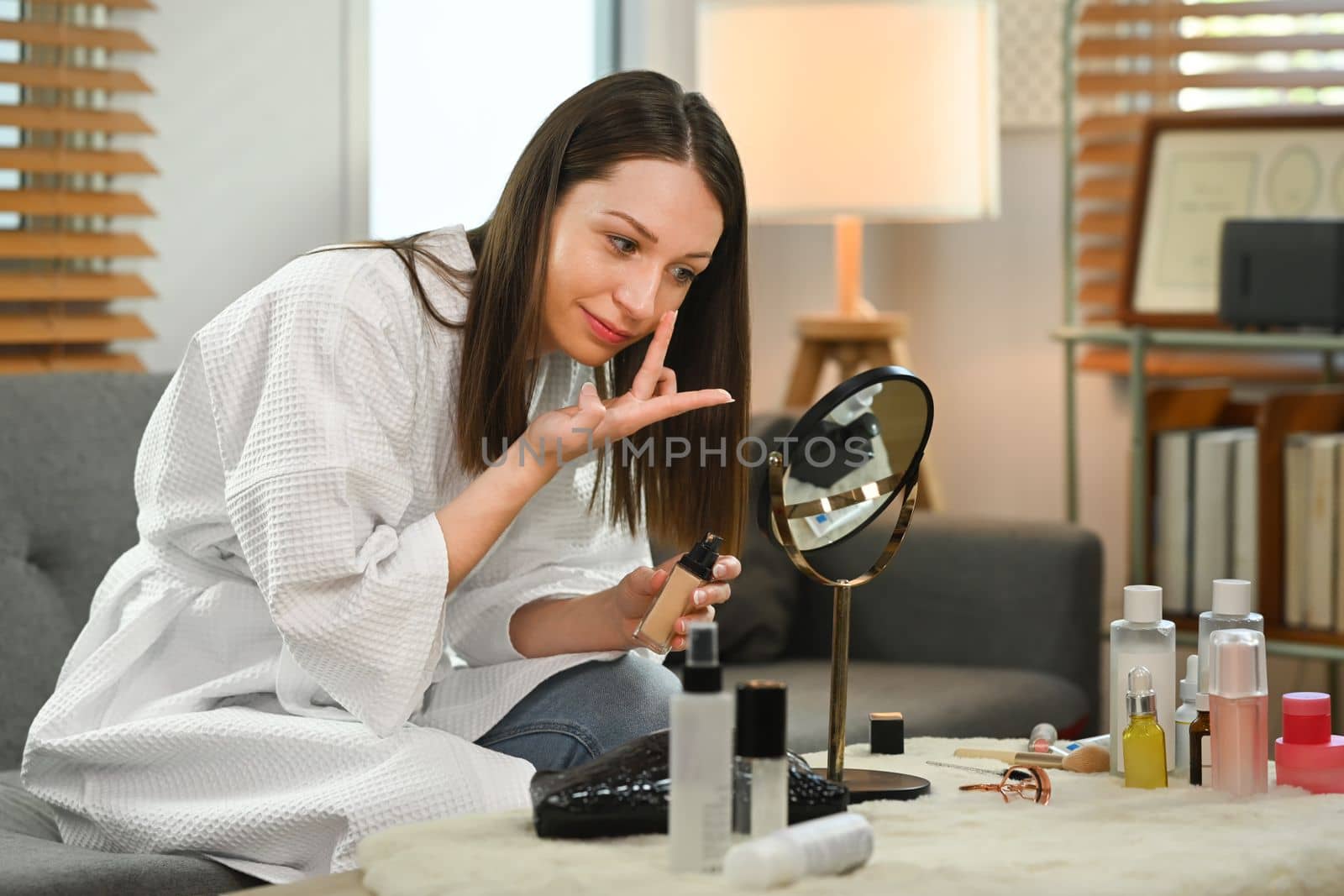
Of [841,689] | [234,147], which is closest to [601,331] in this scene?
[841,689]

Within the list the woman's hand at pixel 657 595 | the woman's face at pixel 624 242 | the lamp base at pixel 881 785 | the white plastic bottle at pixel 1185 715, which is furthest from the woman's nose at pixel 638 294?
the white plastic bottle at pixel 1185 715

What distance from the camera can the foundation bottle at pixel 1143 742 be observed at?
1.25 meters

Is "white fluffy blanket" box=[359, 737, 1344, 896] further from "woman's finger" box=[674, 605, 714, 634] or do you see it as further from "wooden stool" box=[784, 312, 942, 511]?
"wooden stool" box=[784, 312, 942, 511]

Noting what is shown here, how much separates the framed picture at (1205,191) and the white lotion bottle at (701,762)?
2.16 meters

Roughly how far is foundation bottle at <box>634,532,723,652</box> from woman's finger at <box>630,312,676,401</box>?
0.22 metres

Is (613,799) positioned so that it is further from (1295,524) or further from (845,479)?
(1295,524)


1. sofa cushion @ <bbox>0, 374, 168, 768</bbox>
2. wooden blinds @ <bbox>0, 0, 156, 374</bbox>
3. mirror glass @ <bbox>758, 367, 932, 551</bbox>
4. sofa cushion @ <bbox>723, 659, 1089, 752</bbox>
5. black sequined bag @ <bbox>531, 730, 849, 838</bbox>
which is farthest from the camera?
wooden blinds @ <bbox>0, 0, 156, 374</bbox>

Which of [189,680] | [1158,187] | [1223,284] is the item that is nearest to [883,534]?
[1223,284]

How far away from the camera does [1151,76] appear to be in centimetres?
318

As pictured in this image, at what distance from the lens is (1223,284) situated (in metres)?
2.62

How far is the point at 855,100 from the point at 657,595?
1563 mm

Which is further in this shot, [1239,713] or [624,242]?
[624,242]

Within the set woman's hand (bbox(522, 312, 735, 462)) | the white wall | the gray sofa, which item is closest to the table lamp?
the gray sofa

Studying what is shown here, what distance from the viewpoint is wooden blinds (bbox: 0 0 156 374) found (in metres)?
2.17
